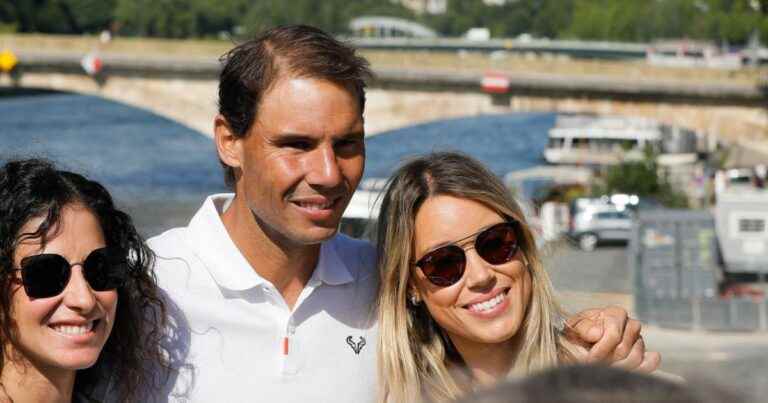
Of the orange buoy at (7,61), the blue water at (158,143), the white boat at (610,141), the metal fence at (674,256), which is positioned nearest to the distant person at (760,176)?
the blue water at (158,143)

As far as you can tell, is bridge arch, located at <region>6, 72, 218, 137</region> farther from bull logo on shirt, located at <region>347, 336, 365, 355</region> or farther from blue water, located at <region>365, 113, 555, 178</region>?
bull logo on shirt, located at <region>347, 336, 365, 355</region>

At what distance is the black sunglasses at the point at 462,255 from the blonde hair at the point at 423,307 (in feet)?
0.13

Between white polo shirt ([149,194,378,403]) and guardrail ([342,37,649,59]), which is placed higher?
white polo shirt ([149,194,378,403])

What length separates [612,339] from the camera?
2.28 m

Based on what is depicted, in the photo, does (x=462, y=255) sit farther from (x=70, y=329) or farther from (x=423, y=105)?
(x=423, y=105)

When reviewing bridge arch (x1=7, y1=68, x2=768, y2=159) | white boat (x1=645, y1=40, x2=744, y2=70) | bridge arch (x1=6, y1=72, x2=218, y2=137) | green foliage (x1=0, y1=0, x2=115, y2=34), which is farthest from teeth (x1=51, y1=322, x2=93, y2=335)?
white boat (x1=645, y1=40, x2=744, y2=70)

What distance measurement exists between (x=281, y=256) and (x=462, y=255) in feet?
1.11

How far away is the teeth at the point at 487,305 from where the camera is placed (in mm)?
2247

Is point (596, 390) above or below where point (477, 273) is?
above

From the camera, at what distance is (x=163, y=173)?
3509 cm

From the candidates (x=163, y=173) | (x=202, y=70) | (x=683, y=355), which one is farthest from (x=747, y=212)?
(x=163, y=173)

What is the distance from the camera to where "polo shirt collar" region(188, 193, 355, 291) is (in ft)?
7.83

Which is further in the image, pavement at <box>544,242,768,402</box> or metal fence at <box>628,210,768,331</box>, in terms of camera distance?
metal fence at <box>628,210,768,331</box>

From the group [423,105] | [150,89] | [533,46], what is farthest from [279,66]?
[533,46]
